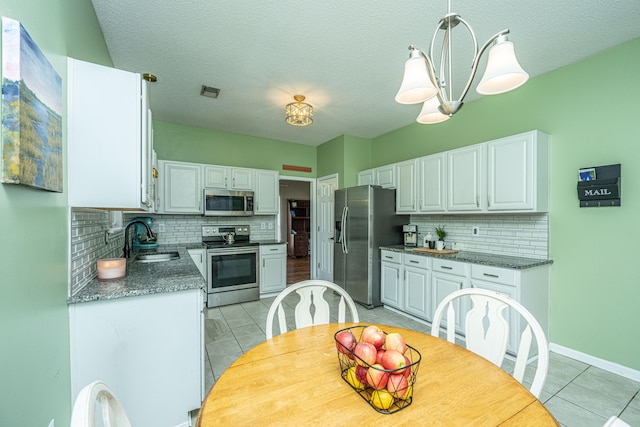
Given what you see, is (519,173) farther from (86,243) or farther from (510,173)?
(86,243)

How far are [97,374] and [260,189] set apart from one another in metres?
3.38

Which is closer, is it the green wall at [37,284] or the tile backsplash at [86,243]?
the green wall at [37,284]

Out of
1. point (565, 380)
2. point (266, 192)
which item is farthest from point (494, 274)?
point (266, 192)

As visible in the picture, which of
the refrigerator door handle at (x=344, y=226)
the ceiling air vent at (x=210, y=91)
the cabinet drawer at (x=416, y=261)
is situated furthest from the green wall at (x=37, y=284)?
the refrigerator door handle at (x=344, y=226)

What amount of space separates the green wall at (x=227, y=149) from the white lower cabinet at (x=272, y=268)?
152cm

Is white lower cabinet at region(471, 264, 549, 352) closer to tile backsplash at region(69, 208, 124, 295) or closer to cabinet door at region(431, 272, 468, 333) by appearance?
cabinet door at region(431, 272, 468, 333)

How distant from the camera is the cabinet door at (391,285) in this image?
3.67 m

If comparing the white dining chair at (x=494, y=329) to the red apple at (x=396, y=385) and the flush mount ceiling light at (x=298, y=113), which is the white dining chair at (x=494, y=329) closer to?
the red apple at (x=396, y=385)

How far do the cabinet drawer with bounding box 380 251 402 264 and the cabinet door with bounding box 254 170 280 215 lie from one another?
76.0 inches

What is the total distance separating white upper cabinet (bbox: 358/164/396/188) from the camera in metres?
4.17

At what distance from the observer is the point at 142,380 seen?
1603mm

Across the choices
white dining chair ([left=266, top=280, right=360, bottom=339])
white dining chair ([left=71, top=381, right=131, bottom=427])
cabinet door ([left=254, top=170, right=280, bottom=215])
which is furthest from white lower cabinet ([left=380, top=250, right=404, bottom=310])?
→ white dining chair ([left=71, top=381, right=131, bottom=427])

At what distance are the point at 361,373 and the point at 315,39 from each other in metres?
2.35

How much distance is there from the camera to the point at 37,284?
1.11 metres
